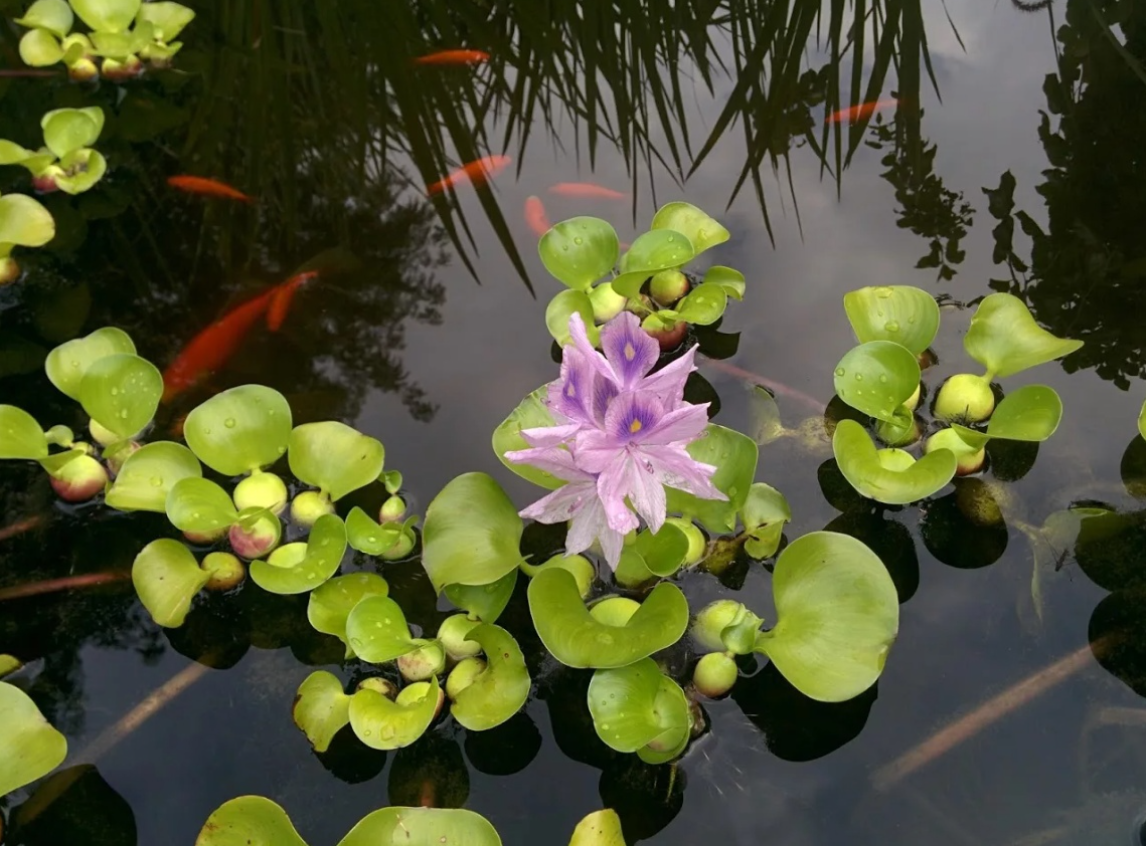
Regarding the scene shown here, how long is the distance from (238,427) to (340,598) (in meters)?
0.44

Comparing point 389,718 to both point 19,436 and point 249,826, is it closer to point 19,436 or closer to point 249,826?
point 249,826

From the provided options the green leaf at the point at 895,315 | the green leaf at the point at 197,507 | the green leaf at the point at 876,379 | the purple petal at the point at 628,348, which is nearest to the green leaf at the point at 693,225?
the green leaf at the point at 895,315

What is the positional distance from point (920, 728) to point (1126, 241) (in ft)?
4.79

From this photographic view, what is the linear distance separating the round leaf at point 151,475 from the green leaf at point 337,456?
0.22m

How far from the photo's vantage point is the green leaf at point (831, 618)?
56.0 inches

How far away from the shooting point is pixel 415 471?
6.41 feet

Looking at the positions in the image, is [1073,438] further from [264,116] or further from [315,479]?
[264,116]

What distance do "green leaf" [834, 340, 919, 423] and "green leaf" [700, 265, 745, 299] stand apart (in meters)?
0.41

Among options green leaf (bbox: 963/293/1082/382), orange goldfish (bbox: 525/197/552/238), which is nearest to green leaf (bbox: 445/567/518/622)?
green leaf (bbox: 963/293/1082/382)

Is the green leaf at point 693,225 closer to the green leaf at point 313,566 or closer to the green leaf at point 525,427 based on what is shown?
the green leaf at point 525,427

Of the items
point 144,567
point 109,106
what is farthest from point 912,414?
point 109,106

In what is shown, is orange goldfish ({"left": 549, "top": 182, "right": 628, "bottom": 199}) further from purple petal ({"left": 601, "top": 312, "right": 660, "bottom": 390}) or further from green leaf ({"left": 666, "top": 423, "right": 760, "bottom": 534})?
purple petal ({"left": 601, "top": 312, "right": 660, "bottom": 390})

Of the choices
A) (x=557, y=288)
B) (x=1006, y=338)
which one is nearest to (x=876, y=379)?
(x=1006, y=338)

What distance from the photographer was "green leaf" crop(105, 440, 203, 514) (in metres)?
1.75
